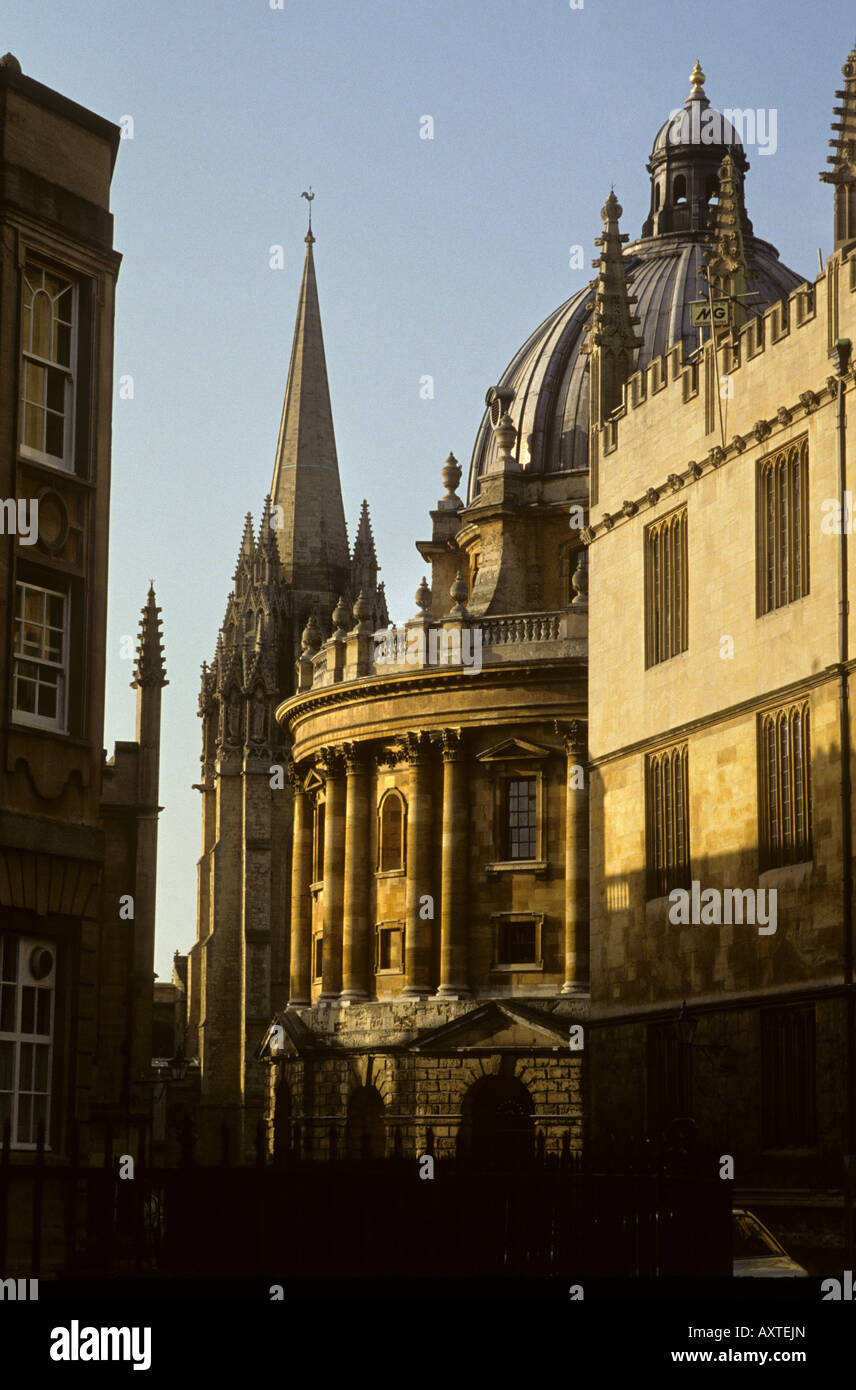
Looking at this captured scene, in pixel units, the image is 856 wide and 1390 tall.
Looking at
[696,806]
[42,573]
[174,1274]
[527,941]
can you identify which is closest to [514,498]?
[527,941]

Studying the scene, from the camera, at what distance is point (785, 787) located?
135 feet

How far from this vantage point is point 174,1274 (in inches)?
930

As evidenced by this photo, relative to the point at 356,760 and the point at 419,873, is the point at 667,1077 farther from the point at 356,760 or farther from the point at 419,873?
the point at 356,760

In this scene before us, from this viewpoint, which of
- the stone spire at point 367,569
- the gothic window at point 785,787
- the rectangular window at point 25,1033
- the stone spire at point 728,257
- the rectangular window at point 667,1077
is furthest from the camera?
the stone spire at point 367,569

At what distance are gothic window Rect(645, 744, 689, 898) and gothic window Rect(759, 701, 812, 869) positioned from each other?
3.43 metres

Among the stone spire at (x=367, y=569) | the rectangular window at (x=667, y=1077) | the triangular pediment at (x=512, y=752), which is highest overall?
the stone spire at (x=367, y=569)

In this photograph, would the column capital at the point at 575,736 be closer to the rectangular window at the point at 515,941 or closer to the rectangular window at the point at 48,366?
the rectangular window at the point at 515,941

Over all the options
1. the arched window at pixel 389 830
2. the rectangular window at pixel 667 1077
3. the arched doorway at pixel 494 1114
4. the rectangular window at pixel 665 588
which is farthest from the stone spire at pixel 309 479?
the rectangular window at pixel 667 1077

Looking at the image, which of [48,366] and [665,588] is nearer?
[48,366]

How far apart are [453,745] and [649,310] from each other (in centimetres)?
2067

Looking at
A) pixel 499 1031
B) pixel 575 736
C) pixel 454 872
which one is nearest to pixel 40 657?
pixel 575 736

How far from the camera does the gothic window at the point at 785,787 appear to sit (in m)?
40.5

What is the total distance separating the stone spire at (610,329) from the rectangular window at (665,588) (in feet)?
16.7

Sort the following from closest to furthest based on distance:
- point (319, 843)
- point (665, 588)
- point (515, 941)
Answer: point (665, 588) < point (515, 941) < point (319, 843)
